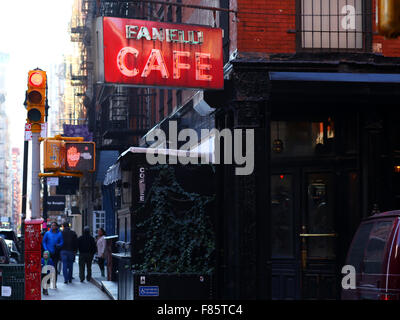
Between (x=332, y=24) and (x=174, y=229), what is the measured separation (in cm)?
498

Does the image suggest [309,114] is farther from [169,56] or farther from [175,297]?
[175,297]

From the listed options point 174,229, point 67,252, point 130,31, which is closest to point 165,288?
point 174,229

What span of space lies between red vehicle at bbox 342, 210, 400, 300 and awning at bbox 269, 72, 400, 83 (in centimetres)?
486

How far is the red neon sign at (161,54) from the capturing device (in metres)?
13.3

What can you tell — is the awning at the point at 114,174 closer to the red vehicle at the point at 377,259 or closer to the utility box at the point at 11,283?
the utility box at the point at 11,283

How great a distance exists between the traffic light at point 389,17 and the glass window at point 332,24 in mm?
9933

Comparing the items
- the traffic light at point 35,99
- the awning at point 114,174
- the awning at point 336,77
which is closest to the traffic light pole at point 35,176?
the traffic light at point 35,99

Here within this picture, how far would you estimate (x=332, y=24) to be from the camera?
47.7ft

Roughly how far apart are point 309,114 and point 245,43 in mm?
Result: 2288

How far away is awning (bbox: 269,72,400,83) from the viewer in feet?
45.1

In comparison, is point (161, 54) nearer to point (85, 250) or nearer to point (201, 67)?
point (201, 67)

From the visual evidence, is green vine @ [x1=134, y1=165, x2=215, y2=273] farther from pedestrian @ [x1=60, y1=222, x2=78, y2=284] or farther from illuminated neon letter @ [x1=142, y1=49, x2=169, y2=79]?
pedestrian @ [x1=60, y1=222, x2=78, y2=284]
